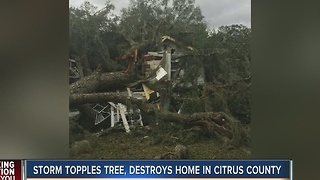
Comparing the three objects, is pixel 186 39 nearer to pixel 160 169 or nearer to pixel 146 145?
pixel 146 145

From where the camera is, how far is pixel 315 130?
2479mm

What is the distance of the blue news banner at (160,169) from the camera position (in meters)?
0.97

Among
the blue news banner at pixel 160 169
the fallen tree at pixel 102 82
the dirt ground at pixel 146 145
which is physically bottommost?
the dirt ground at pixel 146 145

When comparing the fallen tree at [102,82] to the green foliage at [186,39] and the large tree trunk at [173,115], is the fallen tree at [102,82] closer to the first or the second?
the large tree trunk at [173,115]

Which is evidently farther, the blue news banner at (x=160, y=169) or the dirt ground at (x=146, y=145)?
the dirt ground at (x=146, y=145)

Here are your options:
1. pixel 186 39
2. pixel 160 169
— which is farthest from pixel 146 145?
pixel 160 169

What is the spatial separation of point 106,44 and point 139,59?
0.29 meters

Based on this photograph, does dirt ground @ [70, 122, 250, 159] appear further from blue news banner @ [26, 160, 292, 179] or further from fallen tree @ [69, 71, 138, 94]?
blue news banner @ [26, 160, 292, 179]

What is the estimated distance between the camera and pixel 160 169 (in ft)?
3.18

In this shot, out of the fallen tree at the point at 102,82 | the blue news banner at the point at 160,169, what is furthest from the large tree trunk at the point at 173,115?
the blue news banner at the point at 160,169

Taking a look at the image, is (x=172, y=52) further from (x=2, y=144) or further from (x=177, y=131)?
(x=2, y=144)

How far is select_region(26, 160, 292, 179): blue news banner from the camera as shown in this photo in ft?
3.19

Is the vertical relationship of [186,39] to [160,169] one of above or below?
above

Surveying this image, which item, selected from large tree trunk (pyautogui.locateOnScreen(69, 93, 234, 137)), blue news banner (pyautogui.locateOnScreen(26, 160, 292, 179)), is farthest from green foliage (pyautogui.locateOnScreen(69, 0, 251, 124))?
blue news banner (pyautogui.locateOnScreen(26, 160, 292, 179))
